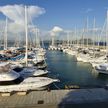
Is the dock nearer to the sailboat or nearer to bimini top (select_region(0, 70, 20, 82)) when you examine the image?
the sailboat

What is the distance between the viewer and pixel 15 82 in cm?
2208

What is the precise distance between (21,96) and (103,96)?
7075mm

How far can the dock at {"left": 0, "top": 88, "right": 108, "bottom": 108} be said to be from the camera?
17.0 metres

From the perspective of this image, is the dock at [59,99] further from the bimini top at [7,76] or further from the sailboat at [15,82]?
the bimini top at [7,76]

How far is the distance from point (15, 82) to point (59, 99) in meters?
5.79

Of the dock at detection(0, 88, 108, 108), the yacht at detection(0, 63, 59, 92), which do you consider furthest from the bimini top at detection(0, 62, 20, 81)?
the dock at detection(0, 88, 108, 108)

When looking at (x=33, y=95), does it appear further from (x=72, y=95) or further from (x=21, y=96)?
(x=72, y=95)

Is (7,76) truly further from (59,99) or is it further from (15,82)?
(59,99)

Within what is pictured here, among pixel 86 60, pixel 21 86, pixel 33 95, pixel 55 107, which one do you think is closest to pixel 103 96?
pixel 55 107

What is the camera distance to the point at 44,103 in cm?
1734

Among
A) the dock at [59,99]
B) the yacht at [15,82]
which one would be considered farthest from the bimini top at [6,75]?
the dock at [59,99]

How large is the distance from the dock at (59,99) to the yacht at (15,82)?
164 centimetres

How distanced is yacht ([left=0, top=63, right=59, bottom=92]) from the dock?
1.64m

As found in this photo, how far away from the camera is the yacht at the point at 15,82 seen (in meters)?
21.4
